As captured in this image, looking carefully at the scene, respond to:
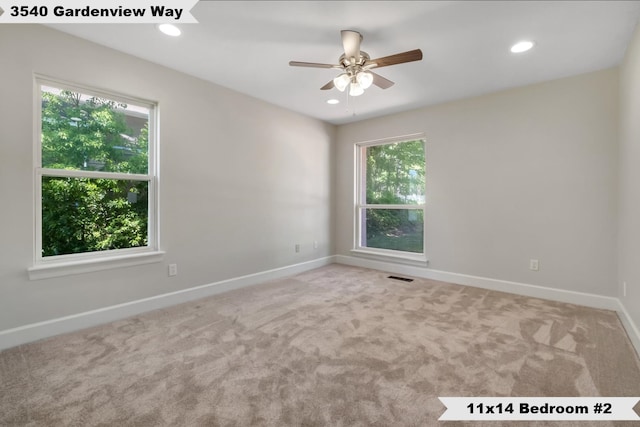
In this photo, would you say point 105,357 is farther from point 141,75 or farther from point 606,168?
point 606,168

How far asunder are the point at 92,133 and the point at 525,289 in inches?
191

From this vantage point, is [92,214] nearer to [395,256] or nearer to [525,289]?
[395,256]

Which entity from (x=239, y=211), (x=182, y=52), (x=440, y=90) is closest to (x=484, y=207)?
(x=440, y=90)

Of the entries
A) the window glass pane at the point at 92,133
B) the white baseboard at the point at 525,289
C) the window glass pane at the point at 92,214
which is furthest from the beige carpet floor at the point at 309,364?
the window glass pane at the point at 92,133

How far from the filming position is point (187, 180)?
10.3 feet

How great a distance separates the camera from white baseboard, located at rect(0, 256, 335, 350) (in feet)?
7.16

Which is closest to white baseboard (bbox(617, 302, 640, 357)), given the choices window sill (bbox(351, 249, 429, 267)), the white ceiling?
window sill (bbox(351, 249, 429, 267))

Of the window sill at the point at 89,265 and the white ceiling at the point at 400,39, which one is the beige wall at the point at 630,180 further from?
the window sill at the point at 89,265

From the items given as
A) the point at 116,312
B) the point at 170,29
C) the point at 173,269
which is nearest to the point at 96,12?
the point at 170,29

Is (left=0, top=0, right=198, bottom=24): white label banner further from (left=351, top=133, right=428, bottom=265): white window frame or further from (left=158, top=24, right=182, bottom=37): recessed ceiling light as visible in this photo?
(left=351, top=133, right=428, bottom=265): white window frame

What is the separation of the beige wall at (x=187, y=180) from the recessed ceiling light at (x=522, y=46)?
280 cm

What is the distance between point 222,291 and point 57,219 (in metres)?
1.73

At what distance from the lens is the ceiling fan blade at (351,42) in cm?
222

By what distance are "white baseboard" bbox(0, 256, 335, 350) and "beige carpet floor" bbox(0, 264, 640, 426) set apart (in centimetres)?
10
